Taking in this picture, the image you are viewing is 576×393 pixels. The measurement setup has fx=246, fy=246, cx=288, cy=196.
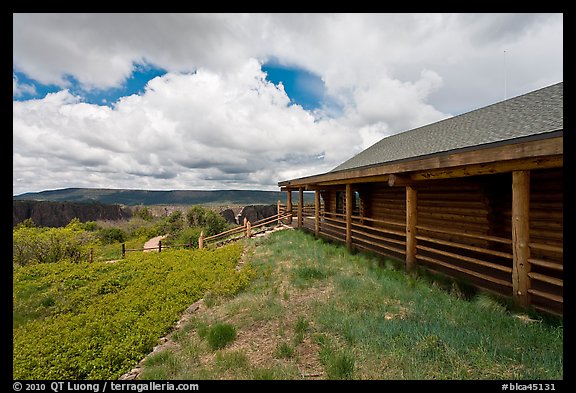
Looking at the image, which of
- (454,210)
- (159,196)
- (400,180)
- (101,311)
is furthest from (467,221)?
(159,196)

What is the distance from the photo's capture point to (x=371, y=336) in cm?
365


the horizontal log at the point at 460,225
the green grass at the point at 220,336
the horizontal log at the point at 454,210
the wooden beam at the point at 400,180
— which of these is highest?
the wooden beam at the point at 400,180

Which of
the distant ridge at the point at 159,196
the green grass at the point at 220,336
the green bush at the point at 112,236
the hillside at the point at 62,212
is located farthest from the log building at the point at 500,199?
the distant ridge at the point at 159,196

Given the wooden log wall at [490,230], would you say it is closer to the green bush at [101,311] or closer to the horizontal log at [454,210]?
the horizontal log at [454,210]

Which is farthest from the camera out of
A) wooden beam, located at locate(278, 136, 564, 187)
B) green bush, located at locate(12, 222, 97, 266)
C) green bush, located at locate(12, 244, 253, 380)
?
green bush, located at locate(12, 222, 97, 266)

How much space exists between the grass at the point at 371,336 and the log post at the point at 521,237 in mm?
398

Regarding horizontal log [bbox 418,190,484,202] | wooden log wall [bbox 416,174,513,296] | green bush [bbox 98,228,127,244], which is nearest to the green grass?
wooden log wall [bbox 416,174,513,296]

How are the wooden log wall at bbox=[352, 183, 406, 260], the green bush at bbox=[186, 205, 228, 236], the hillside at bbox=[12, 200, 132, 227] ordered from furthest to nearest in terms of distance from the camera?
the hillside at bbox=[12, 200, 132, 227] < the green bush at bbox=[186, 205, 228, 236] < the wooden log wall at bbox=[352, 183, 406, 260]

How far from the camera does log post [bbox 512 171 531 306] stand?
4.30 meters

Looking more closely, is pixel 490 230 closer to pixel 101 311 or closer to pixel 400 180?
pixel 400 180

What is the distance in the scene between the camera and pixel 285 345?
3.64 metres

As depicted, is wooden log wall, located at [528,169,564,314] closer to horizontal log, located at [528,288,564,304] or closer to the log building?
the log building

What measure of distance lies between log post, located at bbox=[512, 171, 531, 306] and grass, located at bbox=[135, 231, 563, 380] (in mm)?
398

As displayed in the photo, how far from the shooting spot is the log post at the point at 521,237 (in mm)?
4305
